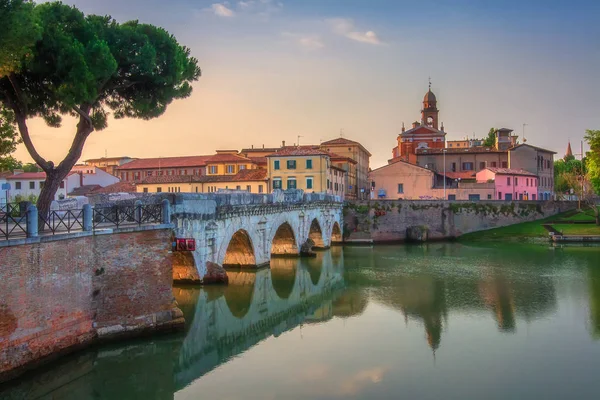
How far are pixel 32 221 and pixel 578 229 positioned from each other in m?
54.1

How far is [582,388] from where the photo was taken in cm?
1587

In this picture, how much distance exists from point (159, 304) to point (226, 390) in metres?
4.96

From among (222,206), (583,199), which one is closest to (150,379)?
(222,206)

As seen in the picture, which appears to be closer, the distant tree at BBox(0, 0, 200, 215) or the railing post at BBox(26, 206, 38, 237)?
the railing post at BBox(26, 206, 38, 237)

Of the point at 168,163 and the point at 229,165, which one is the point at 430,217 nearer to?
the point at 229,165

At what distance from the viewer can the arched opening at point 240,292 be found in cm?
2622

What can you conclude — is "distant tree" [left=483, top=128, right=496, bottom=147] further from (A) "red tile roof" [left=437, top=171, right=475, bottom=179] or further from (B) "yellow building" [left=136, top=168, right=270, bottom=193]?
(B) "yellow building" [left=136, top=168, right=270, bottom=193]

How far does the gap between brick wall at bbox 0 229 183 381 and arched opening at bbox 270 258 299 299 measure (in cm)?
1086

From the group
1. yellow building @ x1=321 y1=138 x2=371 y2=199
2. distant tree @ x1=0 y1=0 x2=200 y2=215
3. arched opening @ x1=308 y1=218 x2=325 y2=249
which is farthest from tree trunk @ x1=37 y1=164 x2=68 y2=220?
yellow building @ x1=321 y1=138 x2=371 y2=199

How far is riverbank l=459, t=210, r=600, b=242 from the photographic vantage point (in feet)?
182

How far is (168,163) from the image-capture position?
3219 inches

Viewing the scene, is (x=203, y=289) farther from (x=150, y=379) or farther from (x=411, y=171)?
(x=411, y=171)

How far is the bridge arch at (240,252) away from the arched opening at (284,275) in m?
1.81

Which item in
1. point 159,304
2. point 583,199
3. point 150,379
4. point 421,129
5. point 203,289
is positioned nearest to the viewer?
point 150,379
